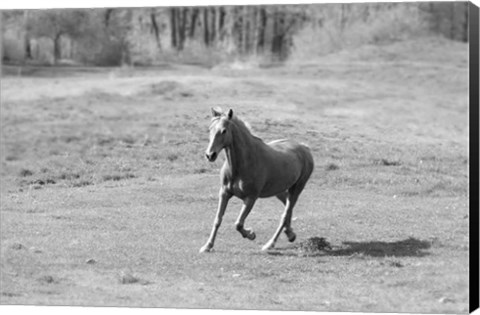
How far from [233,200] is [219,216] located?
0.49 meters

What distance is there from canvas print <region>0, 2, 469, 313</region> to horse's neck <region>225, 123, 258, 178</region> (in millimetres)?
19

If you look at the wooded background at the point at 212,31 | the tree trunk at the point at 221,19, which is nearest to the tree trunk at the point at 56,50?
the wooded background at the point at 212,31

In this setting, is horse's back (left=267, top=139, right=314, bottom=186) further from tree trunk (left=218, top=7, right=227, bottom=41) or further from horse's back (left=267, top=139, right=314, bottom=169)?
tree trunk (left=218, top=7, right=227, bottom=41)

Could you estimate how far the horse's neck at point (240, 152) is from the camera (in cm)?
1495

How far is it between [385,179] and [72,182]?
12.6ft

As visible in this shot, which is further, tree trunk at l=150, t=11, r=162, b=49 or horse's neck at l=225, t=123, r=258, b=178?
tree trunk at l=150, t=11, r=162, b=49

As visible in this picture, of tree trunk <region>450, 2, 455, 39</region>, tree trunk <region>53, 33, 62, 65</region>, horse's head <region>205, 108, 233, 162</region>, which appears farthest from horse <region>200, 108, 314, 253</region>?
tree trunk <region>53, 33, 62, 65</region>

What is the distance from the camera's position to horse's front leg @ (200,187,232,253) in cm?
1532

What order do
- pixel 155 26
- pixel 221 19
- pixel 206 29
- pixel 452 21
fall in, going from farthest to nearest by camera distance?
pixel 155 26, pixel 206 29, pixel 221 19, pixel 452 21

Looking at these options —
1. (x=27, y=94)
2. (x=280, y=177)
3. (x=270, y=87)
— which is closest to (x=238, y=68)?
(x=270, y=87)

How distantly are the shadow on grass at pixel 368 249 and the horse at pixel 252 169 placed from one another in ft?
0.54

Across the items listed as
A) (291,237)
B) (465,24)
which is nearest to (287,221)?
(291,237)

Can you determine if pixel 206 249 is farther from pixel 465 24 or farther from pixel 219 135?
pixel 465 24

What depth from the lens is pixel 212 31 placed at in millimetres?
15828
